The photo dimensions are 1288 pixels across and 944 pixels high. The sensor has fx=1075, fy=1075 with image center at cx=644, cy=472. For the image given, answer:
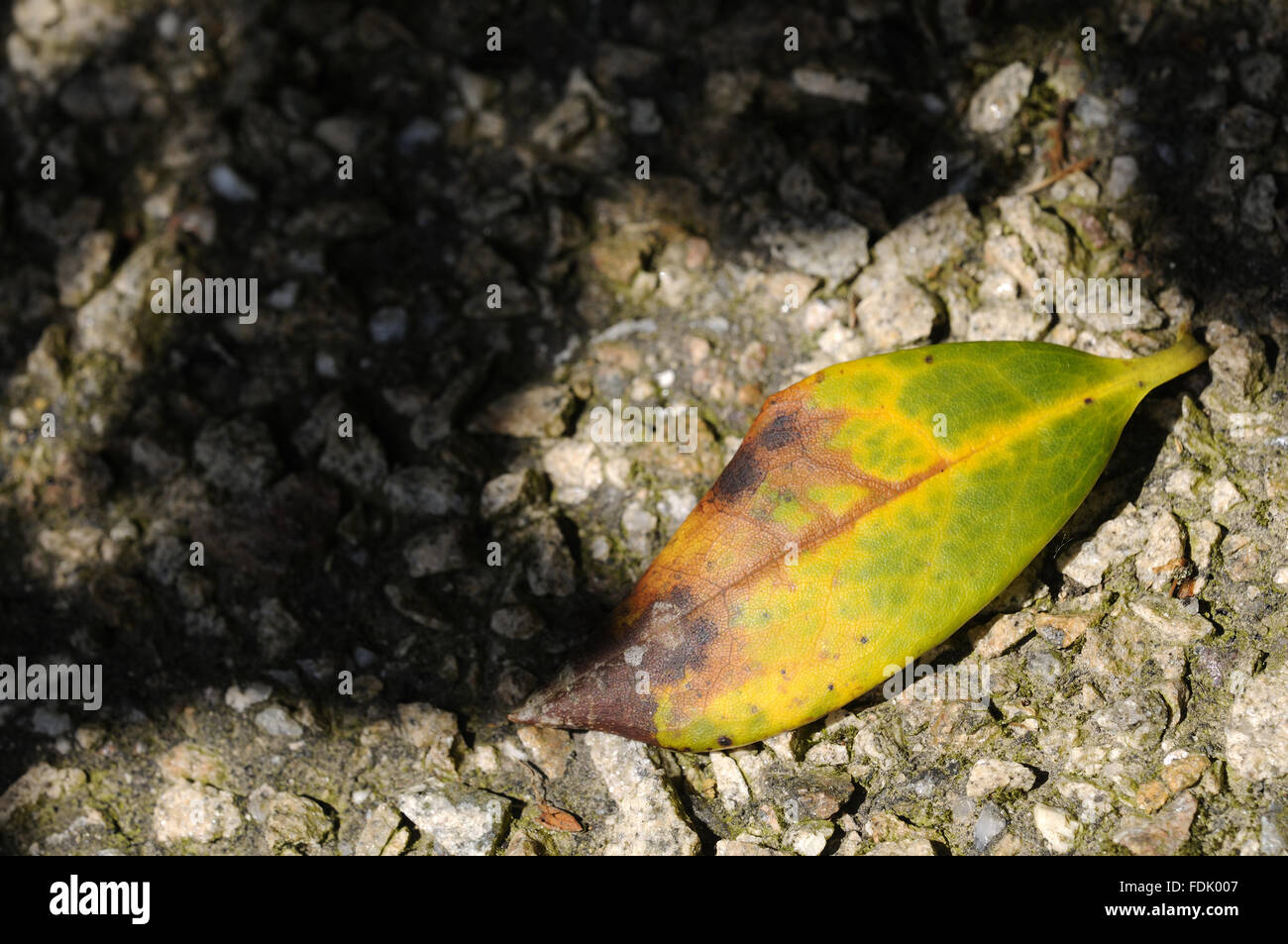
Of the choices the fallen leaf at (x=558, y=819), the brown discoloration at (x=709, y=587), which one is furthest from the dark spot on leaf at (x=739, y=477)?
the fallen leaf at (x=558, y=819)

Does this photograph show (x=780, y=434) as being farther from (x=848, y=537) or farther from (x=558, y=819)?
(x=558, y=819)

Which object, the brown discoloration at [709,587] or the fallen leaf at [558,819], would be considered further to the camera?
the fallen leaf at [558,819]

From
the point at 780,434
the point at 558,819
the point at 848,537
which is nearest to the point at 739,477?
the point at 780,434

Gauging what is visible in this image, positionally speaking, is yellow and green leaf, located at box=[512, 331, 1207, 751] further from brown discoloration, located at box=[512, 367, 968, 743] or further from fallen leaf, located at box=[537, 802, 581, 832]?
fallen leaf, located at box=[537, 802, 581, 832]

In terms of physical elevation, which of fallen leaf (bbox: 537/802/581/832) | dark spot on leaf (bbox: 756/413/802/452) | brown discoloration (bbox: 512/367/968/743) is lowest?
fallen leaf (bbox: 537/802/581/832)

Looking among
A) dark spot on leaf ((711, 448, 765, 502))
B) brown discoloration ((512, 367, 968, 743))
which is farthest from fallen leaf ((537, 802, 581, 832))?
dark spot on leaf ((711, 448, 765, 502))

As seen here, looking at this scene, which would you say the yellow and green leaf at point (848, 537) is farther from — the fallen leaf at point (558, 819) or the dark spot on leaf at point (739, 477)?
the fallen leaf at point (558, 819)

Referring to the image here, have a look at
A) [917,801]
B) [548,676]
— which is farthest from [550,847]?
[917,801]

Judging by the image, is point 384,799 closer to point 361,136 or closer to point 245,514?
point 245,514

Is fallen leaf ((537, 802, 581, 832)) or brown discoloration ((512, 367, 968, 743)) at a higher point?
brown discoloration ((512, 367, 968, 743))
